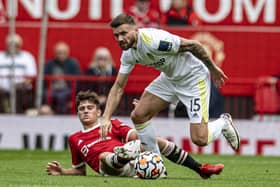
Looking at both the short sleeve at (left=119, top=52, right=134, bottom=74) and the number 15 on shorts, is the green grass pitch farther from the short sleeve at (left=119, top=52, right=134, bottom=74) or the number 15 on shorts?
the short sleeve at (left=119, top=52, right=134, bottom=74)

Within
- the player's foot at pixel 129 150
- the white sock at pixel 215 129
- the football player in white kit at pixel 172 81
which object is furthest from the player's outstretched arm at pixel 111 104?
the white sock at pixel 215 129

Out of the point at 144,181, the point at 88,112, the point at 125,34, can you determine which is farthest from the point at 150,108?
the point at 144,181

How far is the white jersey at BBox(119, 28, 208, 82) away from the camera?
12039 millimetres

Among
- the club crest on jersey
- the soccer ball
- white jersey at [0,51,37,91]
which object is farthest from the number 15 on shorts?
white jersey at [0,51,37,91]

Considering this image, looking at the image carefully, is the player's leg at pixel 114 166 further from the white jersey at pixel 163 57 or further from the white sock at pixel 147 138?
the white jersey at pixel 163 57

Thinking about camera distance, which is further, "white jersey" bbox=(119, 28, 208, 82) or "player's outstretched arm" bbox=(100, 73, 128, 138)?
"white jersey" bbox=(119, 28, 208, 82)

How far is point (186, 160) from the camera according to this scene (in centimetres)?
1234

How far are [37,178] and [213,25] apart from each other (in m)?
10.5

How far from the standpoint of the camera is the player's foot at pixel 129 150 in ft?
→ 37.7

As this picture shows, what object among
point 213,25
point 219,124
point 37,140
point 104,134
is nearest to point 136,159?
point 104,134

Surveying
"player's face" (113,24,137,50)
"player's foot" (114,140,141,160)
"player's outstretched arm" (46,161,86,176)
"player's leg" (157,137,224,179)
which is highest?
"player's face" (113,24,137,50)

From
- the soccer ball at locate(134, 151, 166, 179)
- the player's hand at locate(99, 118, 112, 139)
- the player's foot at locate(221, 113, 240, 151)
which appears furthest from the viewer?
the player's foot at locate(221, 113, 240, 151)

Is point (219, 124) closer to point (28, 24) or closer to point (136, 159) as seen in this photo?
point (136, 159)

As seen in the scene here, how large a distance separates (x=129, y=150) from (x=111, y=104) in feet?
2.54
